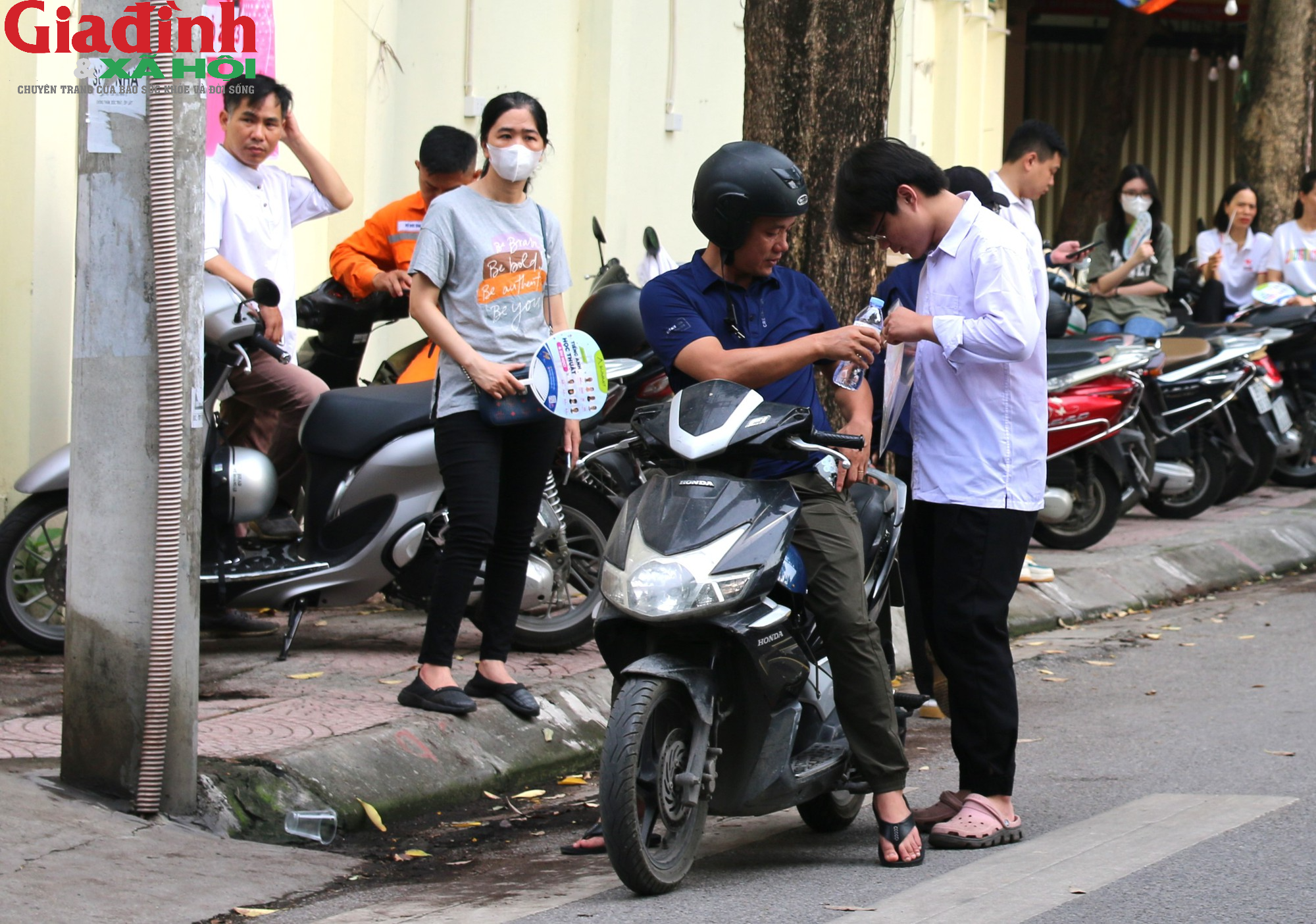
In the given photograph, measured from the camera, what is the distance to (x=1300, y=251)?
12320 mm

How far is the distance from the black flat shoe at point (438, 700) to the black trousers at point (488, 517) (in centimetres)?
9

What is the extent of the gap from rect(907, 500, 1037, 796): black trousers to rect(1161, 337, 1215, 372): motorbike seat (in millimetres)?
6286

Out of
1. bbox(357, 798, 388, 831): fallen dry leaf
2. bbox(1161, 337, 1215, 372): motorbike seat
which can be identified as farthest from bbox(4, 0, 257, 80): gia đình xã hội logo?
bbox(1161, 337, 1215, 372): motorbike seat

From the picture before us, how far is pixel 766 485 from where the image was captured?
13.6ft

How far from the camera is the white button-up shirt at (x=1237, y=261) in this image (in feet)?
41.5

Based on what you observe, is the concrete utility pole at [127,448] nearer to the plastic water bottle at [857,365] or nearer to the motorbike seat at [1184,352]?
the plastic water bottle at [857,365]

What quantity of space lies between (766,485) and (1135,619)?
4729 mm

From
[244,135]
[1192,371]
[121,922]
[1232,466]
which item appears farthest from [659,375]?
[1232,466]

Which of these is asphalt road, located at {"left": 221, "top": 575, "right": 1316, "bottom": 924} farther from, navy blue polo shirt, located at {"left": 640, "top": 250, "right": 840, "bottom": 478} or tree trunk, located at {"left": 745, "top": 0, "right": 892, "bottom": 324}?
tree trunk, located at {"left": 745, "top": 0, "right": 892, "bottom": 324}

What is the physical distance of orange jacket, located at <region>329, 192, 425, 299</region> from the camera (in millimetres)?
7297

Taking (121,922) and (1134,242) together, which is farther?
(1134,242)

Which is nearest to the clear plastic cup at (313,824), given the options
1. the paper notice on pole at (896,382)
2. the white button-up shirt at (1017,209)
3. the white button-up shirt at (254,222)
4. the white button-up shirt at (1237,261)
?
the paper notice on pole at (896,382)

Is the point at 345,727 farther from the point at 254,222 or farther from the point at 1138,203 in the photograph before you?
the point at 1138,203

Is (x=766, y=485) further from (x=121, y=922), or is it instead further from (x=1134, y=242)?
(x=1134, y=242)
